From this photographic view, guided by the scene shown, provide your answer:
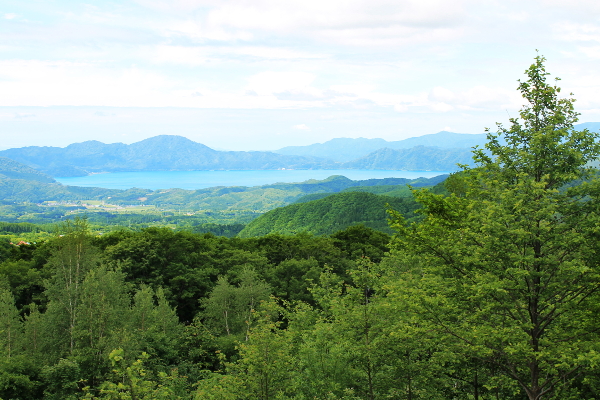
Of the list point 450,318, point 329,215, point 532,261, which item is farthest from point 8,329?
point 329,215

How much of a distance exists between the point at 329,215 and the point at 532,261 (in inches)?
4983

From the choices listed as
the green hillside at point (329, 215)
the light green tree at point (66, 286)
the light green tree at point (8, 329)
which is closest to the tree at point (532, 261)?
the light green tree at point (66, 286)

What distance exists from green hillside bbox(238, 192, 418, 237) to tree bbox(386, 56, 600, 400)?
106124mm

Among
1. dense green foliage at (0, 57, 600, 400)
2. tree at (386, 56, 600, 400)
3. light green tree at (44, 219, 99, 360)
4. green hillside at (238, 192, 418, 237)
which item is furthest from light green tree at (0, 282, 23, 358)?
green hillside at (238, 192, 418, 237)

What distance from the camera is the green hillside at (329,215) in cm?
12619

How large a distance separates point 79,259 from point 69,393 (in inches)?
337

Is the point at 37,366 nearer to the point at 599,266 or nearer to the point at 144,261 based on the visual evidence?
the point at 144,261

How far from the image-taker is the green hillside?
12619cm

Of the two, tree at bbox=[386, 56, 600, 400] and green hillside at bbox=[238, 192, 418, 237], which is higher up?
tree at bbox=[386, 56, 600, 400]

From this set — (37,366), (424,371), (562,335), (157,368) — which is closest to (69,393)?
(37,366)

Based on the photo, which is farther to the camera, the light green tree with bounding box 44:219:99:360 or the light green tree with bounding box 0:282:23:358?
the light green tree with bounding box 44:219:99:360

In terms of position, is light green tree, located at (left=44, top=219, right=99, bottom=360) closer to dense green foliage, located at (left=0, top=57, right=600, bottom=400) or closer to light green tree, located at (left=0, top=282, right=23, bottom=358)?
dense green foliage, located at (left=0, top=57, right=600, bottom=400)

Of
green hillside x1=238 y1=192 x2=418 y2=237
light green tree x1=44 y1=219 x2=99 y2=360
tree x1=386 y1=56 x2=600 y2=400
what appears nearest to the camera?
tree x1=386 y1=56 x2=600 y2=400

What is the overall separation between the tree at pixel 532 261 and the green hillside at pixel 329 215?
106124 mm
